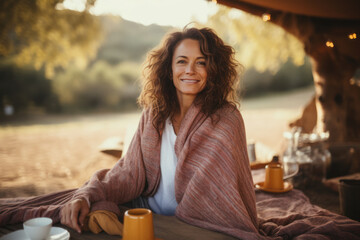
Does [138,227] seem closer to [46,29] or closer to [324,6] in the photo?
[324,6]

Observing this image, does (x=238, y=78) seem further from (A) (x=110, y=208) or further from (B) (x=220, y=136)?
(A) (x=110, y=208)

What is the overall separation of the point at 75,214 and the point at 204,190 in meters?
0.73

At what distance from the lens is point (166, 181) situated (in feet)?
7.15

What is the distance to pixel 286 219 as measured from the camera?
2059 mm

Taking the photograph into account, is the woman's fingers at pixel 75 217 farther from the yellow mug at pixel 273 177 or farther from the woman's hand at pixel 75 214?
the yellow mug at pixel 273 177

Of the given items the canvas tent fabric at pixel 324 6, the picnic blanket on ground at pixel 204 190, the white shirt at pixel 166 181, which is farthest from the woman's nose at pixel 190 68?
the canvas tent fabric at pixel 324 6

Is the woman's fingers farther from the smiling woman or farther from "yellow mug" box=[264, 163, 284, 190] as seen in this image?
"yellow mug" box=[264, 163, 284, 190]

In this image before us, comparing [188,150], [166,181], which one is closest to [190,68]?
[188,150]

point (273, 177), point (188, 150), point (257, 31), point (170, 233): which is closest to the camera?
point (170, 233)

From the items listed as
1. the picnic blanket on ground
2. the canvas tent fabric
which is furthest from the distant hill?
the picnic blanket on ground

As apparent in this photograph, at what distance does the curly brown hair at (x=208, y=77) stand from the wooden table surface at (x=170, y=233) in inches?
29.6

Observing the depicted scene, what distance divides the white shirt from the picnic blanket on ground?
45 mm

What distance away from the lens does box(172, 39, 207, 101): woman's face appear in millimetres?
2197

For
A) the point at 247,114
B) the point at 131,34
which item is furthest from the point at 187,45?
the point at 131,34
